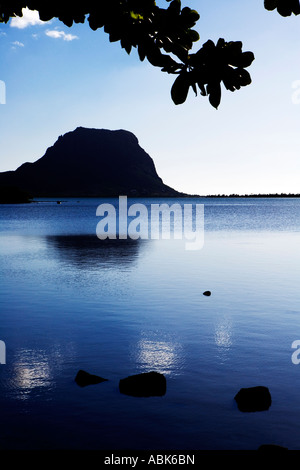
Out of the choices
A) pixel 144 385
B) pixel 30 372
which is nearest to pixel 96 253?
pixel 30 372

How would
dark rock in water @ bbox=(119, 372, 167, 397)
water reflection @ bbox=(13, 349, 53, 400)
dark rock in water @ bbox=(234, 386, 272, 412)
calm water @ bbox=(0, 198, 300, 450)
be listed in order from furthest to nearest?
water reflection @ bbox=(13, 349, 53, 400), dark rock in water @ bbox=(119, 372, 167, 397), dark rock in water @ bbox=(234, 386, 272, 412), calm water @ bbox=(0, 198, 300, 450)

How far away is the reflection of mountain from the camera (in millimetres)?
38219

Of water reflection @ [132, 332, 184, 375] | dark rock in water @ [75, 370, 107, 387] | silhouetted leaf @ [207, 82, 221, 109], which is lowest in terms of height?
dark rock in water @ [75, 370, 107, 387]

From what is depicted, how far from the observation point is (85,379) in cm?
1270

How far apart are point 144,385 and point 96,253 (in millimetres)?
34098

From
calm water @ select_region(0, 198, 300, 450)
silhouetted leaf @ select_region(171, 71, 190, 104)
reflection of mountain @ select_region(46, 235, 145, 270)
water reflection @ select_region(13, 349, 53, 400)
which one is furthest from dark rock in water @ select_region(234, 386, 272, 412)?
reflection of mountain @ select_region(46, 235, 145, 270)

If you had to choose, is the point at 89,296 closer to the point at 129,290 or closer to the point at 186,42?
the point at 129,290

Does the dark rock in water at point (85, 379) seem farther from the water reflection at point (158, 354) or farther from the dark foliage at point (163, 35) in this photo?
the dark foliage at point (163, 35)

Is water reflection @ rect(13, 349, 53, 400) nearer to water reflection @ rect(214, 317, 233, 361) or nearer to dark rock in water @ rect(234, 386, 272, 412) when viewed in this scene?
dark rock in water @ rect(234, 386, 272, 412)

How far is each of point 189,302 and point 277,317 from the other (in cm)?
481

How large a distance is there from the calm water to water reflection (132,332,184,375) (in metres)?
0.07
